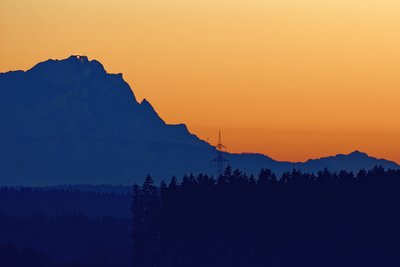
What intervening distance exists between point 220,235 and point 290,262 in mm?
10561

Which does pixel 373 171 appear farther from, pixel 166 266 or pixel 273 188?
pixel 166 266

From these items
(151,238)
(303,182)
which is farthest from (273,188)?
(151,238)

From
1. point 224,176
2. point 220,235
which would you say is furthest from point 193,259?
point 224,176

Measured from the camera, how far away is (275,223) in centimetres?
14900

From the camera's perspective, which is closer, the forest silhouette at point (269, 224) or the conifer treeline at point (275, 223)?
the conifer treeline at point (275, 223)

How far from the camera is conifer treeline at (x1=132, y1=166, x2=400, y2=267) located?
14362cm

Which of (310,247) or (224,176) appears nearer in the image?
(310,247)

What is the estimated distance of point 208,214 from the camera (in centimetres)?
15400

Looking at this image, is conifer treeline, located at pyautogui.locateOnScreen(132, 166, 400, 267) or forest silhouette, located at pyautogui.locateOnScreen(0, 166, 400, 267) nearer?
conifer treeline, located at pyautogui.locateOnScreen(132, 166, 400, 267)

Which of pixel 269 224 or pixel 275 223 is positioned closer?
pixel 275 223

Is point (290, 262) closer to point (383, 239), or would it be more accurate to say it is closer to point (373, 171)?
point (383, 239)

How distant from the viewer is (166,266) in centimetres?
15350

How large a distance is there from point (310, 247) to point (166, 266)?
15.0 m

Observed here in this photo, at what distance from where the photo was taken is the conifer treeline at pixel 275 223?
14362 cm
